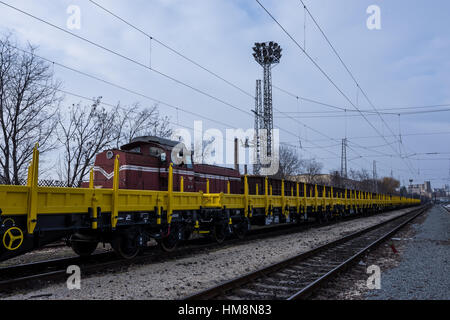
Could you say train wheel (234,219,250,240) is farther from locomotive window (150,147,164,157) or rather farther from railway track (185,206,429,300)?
locomotive window (150,147,164,157)

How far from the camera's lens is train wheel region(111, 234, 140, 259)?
27.1ft

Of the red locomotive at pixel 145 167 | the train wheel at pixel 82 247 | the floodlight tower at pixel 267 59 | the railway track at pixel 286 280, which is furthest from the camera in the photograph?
the floodlight tower at pixel 267 59

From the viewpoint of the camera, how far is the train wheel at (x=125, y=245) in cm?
825

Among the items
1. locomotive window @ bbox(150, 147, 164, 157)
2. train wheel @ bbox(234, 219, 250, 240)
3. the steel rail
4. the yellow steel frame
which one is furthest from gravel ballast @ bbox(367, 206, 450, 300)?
locomotive window @ bbox(150, 147, 164, 157)

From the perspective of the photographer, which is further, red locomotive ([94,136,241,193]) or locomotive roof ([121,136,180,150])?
locomotive roof ([121,136,180,150])

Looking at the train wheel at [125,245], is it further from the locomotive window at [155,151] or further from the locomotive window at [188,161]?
the locomotive window at [188,161]

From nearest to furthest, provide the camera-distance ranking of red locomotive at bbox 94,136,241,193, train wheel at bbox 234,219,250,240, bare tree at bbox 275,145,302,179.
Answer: red locomotive at bbox 94,136,241,193 → train wheel at bbox 234,219,250,240 → bare tree at bbox 275,145,302,179

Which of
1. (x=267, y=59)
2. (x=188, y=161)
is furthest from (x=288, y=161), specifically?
(x=188, y=161)

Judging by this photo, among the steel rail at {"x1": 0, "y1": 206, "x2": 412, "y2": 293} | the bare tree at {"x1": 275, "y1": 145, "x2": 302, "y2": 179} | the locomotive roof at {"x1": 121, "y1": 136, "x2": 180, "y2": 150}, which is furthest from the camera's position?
the bare tree at {"x1": 275, "y1": 145, "x2": 302, "y2": 179}

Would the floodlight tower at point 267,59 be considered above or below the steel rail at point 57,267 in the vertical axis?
above

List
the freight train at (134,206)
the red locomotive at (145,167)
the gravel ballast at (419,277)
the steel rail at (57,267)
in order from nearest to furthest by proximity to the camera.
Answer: the gravel ballast at (419,277)
the freight train at (134,206)
the steel rail at (57,267)
the red locomotive at (145,167)

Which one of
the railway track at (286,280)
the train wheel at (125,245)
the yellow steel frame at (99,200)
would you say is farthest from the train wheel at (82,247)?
the railway track at (286,280)

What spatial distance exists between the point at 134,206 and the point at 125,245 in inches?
41.6

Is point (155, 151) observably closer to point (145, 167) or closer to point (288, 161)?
point (145, 167)
